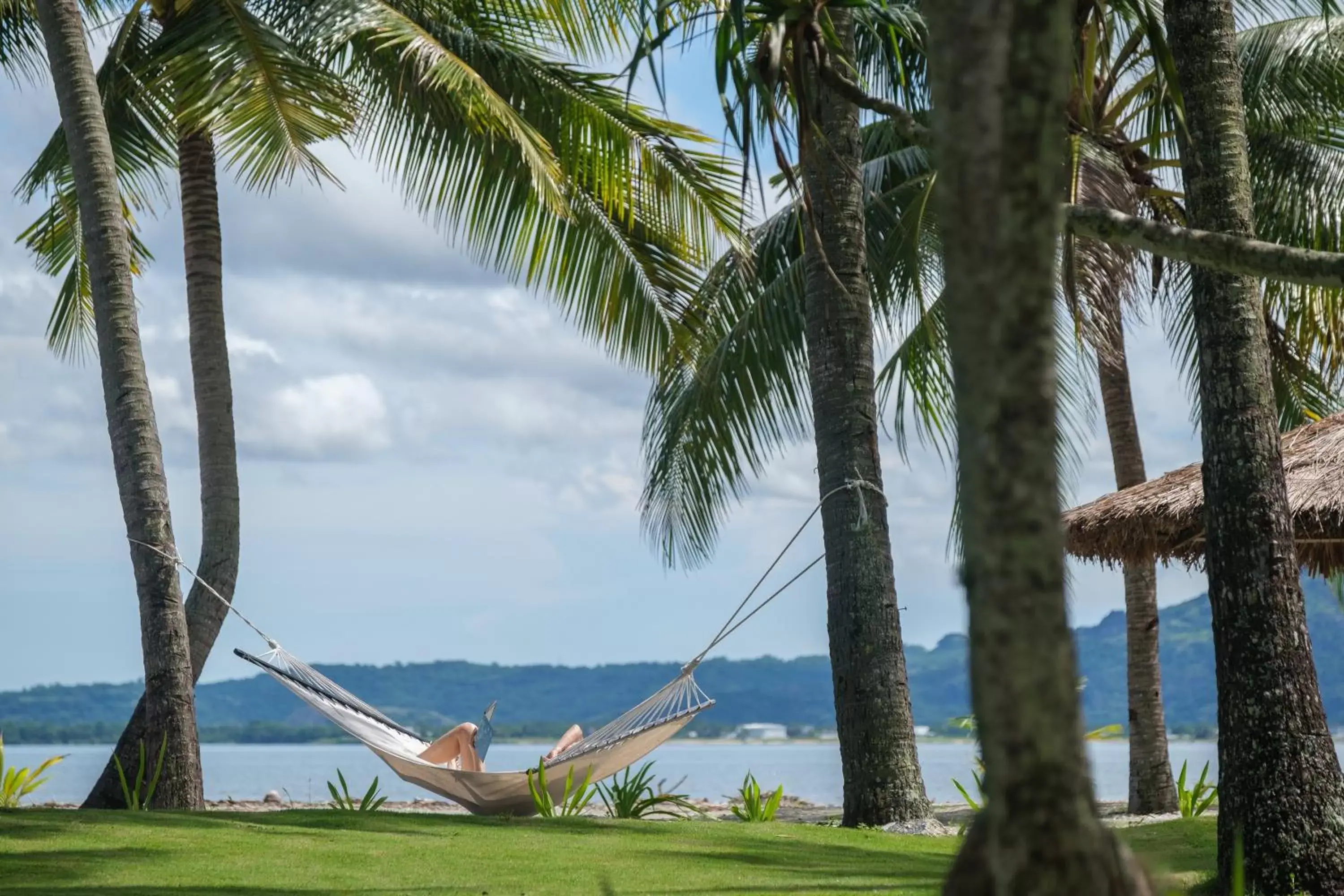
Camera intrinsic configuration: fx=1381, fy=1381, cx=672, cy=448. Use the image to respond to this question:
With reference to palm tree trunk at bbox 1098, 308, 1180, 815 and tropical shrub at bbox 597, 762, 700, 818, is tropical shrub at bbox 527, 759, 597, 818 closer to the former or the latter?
tropical shrub at bbox 597, 762, 700, 818

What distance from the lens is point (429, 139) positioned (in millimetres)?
6844

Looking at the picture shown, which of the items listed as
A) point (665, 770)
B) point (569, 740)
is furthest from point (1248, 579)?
point (665, 770)

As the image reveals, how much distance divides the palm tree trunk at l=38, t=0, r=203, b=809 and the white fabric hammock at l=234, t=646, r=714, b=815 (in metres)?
0.45

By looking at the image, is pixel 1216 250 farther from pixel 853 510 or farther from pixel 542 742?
pixel 542 742

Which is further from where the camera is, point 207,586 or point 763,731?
point 763,731

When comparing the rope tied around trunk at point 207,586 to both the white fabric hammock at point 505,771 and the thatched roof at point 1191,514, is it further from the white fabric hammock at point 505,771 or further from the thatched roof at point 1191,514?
the thatched roof at point 1191,514

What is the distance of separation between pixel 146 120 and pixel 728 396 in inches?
149

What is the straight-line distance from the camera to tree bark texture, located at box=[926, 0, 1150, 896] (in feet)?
4.31

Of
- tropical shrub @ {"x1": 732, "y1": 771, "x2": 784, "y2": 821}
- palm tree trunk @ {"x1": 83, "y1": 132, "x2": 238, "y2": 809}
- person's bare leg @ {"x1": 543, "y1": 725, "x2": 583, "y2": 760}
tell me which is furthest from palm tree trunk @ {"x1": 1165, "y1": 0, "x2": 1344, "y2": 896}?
palm tree trunk @ {"x1": 83, "y1": 132, "x2": 238, "y2": 809}

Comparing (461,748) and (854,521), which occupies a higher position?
(854,521)

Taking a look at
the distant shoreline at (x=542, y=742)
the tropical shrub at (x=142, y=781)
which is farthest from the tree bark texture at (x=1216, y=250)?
the distant shoreline at (x=542, y=742)

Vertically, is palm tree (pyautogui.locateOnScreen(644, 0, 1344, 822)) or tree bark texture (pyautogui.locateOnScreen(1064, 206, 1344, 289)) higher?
palm tree (pyautogui.locateOnScreen(644, 0, 1344, 822))

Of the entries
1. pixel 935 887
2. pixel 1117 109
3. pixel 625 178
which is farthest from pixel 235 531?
pixel 1117 109

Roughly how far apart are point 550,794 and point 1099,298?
4.17m
